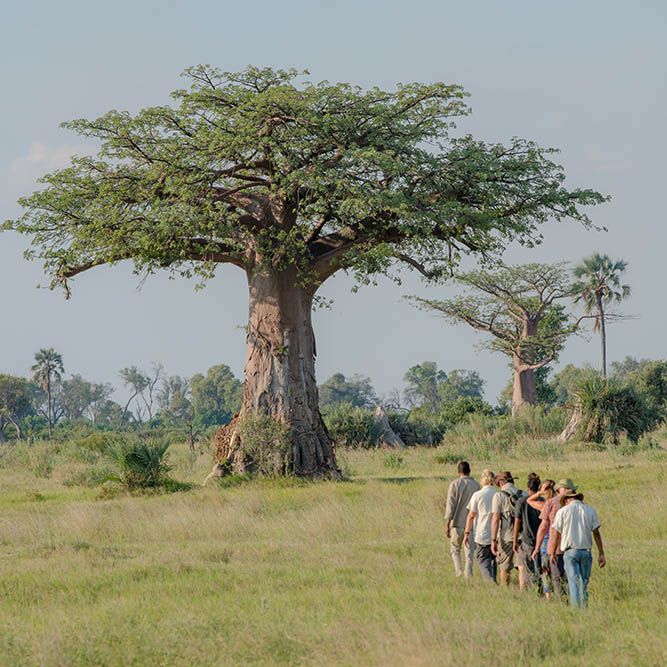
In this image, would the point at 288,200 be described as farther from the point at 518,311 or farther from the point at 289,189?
the point at 518,311

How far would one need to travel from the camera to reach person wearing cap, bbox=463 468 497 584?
1189 centimetres

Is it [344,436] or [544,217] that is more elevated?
[544,217]

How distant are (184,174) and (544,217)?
907 cm

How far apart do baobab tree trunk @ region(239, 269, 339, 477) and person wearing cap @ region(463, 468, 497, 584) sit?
12110 millimetres

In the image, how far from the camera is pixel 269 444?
23828mm

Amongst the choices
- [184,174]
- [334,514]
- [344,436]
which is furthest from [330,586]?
[344,436]

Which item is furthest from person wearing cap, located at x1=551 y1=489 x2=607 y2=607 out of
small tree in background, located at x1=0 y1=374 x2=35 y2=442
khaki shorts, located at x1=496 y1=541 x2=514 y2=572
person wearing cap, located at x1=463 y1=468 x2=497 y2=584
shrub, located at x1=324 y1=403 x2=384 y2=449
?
small tree in background, located at x1=0 y1=374 x2=35 y2=442

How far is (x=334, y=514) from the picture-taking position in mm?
18031

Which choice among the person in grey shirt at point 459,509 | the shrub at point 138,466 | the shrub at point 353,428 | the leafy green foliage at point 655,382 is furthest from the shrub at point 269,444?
the leafy green foliage at point 655,382

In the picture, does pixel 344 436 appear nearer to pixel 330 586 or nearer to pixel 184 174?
pixel 184 174

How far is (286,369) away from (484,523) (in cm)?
1278

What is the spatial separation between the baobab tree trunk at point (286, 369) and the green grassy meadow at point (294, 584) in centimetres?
135

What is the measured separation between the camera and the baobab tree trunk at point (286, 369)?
2416 cm

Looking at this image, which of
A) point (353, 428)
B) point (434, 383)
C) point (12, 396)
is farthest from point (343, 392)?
point (353, 428)
